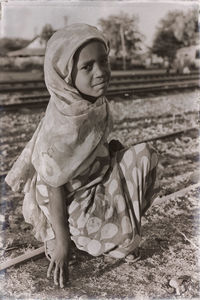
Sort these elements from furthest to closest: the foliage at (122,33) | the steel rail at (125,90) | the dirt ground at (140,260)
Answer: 1. the steel rail at (125,90)
2. the foliage at (122,33)
3. the dirt ground at (140,260)

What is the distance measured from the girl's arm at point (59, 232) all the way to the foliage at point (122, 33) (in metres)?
1.62

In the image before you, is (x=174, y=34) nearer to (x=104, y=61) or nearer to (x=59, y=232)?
(x=104, y=61)

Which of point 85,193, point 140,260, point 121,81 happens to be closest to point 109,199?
point 85,193

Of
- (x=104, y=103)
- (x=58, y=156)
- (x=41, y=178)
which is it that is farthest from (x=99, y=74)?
(x=41, y=178)

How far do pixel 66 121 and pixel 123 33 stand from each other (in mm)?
2133


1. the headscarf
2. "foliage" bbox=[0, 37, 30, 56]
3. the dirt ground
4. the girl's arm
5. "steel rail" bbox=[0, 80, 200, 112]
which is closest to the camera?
the headscarf

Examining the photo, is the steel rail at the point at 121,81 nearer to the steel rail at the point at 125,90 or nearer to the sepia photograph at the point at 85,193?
the steel rail at the point at 125,90

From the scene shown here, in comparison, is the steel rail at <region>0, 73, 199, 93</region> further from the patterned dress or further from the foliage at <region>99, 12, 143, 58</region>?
the patterned dress

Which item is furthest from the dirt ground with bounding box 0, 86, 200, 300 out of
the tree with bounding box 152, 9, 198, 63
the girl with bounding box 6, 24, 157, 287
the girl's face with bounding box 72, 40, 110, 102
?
the tree with bounding box 152, 9, 198, 63

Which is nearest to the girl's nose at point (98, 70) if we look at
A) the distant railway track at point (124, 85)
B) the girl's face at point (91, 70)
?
the girl's face at point (91, 70)

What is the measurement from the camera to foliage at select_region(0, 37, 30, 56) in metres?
2.50

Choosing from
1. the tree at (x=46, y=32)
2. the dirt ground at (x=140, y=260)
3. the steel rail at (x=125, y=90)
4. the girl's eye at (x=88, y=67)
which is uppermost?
the girl's eye at (x=88, y=67)

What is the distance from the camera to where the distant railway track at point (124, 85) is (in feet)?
11.4

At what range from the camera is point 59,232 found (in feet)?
5.19
